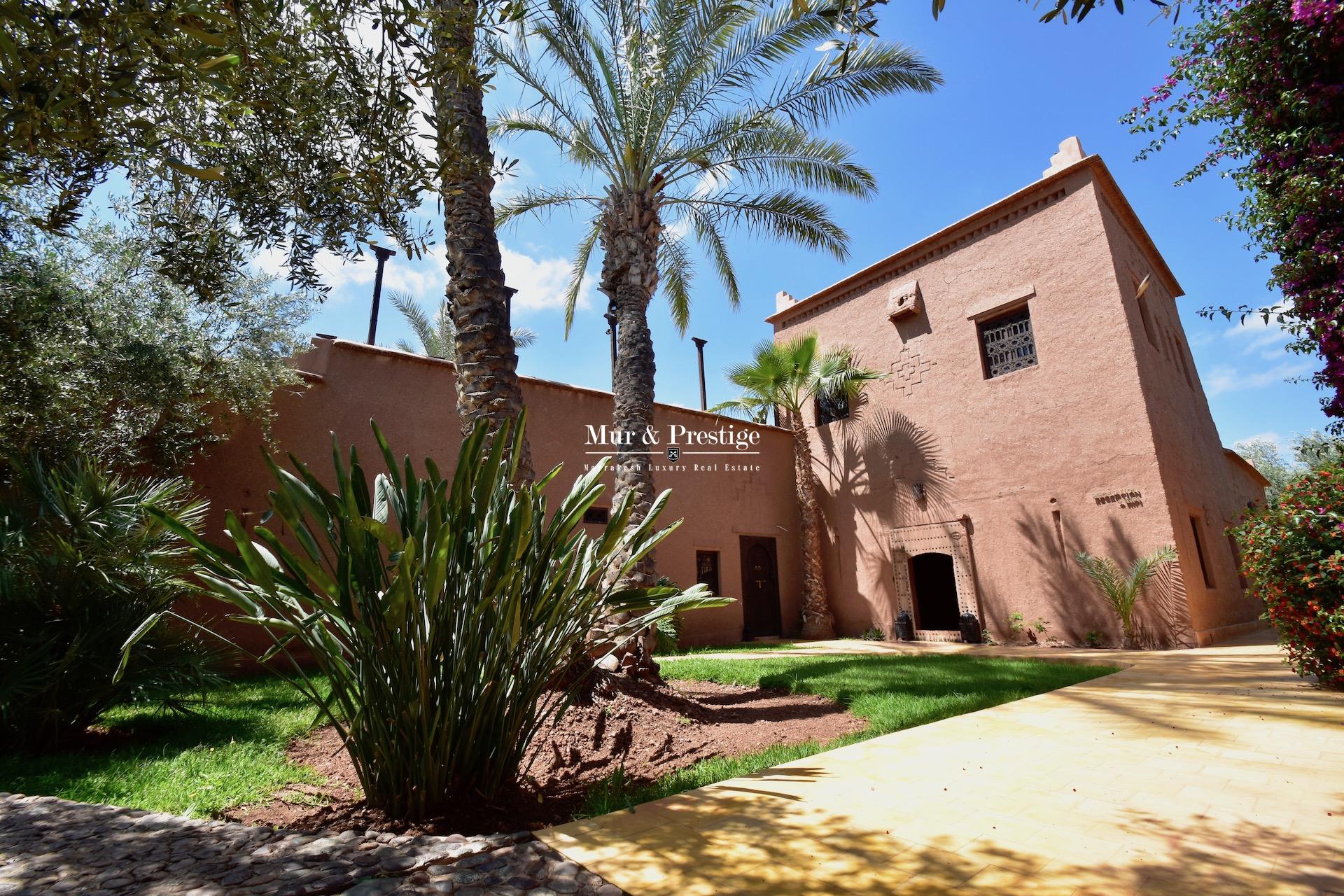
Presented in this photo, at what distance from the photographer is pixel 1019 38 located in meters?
5.21

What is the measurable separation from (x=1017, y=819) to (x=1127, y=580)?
341 inches

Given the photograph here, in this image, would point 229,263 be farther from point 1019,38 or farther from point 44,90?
point 1019,38

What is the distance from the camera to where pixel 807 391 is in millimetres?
13719

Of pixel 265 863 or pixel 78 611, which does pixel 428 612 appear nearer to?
pixel 265 863

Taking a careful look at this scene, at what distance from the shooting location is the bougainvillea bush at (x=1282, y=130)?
5.96 meters

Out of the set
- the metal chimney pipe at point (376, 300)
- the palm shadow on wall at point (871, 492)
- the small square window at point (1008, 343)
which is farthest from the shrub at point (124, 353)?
the small square window at point (1008, 343)

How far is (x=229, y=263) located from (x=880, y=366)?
37.4 feet

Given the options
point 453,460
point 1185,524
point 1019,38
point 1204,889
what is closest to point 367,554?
point 1204,889

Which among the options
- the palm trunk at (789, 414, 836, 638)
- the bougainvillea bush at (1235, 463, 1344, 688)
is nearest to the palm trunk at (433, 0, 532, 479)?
the bougainvillea bush at (1235, 463, 1344, 688)

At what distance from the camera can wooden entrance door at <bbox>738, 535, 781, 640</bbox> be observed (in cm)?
1268

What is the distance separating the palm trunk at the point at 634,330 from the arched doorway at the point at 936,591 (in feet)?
28.7

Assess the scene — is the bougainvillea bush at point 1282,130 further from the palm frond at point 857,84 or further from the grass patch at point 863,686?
the grass patch at point 863,686

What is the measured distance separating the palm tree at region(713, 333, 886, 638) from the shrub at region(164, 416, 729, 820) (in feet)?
35.7

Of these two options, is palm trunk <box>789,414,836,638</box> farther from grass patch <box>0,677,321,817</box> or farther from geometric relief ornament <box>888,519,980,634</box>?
grass patch <box>0,677,321,817</box>
